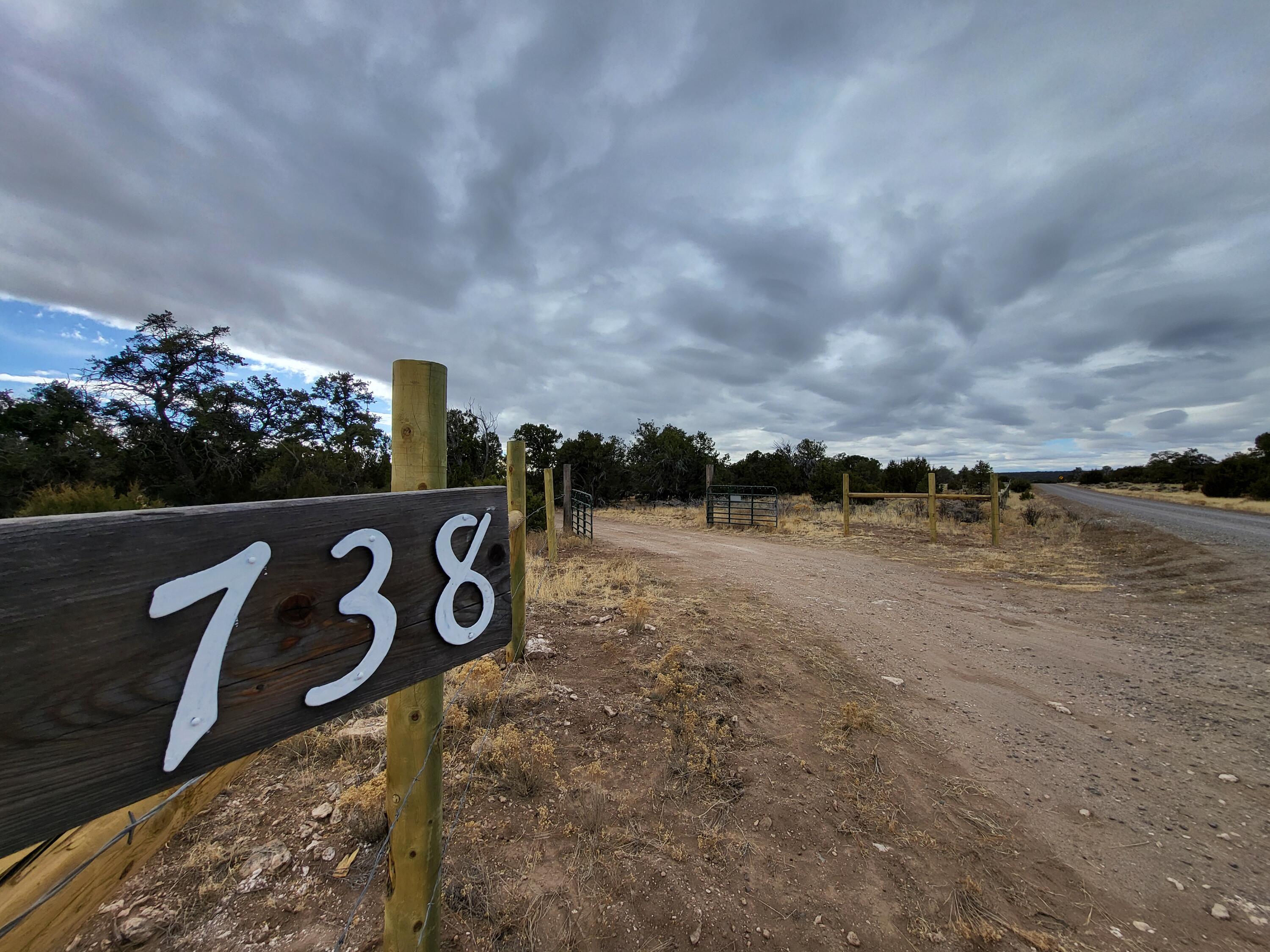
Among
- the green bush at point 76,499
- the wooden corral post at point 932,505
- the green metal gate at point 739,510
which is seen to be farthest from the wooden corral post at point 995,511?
the green bush at point 76,499

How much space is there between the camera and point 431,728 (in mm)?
1389

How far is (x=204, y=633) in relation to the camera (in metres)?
0.73

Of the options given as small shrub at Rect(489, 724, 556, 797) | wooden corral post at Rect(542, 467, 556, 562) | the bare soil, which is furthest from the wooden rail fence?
wooden corral post at Rect(542, 467, 556, 562)

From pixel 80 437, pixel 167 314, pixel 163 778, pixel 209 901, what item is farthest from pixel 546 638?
pixel 167 314

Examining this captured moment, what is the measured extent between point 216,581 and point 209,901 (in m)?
2.21

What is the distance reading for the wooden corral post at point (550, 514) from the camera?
789 cm

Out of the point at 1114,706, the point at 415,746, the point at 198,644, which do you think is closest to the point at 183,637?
the point at 198,644

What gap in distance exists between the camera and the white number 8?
1.16 metres

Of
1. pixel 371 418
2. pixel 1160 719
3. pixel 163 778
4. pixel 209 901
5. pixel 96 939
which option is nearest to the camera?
pixel 163 778

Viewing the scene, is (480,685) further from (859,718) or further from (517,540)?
(859,718)

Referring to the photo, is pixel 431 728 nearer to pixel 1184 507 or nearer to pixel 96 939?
pixel 96 939

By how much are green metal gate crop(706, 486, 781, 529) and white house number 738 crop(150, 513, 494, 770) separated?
1427 cm

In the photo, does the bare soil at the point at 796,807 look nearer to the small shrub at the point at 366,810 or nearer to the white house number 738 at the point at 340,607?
the small shrub at the point at 366,810

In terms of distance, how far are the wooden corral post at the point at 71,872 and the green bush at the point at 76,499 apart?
1061 centimetres
